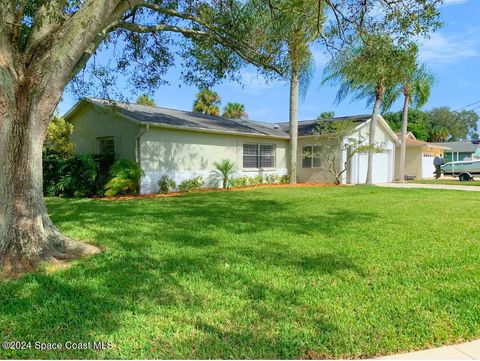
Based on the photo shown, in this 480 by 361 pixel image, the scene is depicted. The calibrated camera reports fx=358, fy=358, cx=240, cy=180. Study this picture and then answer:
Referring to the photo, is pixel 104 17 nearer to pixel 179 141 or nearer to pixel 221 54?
pixel 221 54

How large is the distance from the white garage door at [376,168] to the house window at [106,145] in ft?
45.9

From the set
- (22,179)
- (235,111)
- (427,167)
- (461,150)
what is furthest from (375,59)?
(461,150)

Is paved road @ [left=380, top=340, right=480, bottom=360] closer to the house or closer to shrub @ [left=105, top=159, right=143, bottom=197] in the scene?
the house

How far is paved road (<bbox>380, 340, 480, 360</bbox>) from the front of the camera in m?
2.77

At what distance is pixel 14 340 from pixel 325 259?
12.7ft

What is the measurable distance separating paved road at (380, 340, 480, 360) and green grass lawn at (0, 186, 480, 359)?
0.09 m

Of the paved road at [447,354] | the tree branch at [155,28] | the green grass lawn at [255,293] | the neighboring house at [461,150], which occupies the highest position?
the tree branch at [155,28]

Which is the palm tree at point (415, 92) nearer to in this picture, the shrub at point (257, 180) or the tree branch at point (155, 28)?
the shrub at point (257, 180)

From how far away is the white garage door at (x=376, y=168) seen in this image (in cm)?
2206

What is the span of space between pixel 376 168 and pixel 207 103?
17022mm

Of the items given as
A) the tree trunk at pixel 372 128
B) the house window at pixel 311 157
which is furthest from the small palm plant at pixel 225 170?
the tree trunk at pixel 372 128

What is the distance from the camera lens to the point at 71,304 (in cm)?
367

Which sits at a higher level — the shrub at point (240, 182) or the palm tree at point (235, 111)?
the palm tree at point (235, 111)

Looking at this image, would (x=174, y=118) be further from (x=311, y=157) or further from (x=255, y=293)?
(x=255, y=293)
